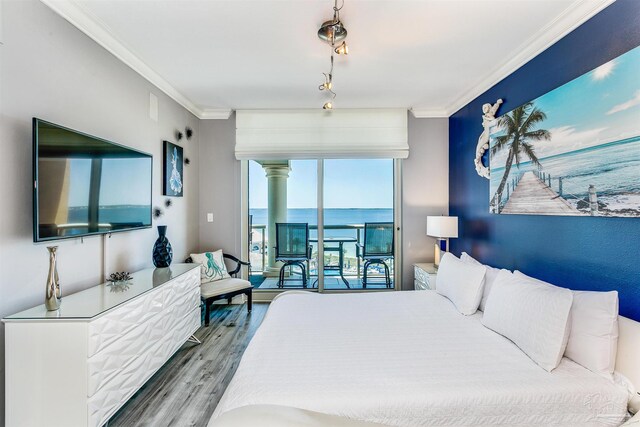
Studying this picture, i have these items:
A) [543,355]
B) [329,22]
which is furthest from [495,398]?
[329,22]

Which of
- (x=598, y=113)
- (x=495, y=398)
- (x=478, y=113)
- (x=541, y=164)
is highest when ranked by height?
(x=478, y=113)

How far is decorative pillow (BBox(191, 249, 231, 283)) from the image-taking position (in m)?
3.41

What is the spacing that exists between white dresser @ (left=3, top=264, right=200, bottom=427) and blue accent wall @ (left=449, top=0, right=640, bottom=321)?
2.99 metres

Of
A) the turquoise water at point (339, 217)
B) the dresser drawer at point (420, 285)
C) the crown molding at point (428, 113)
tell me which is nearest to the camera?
the dresser drawer at point (420, 285)

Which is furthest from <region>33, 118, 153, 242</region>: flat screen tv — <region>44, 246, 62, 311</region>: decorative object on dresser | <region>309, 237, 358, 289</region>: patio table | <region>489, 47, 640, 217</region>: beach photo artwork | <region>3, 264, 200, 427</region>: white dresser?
<region>489, 47, 640, 217</region>: beach photo artwork

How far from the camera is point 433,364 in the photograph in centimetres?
147

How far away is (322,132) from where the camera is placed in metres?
3.84

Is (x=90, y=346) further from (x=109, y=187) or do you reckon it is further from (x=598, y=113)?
(x=598, y=113)

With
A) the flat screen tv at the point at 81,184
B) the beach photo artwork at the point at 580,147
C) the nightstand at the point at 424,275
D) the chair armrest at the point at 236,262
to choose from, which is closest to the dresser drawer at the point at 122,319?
the flat screen tv at the point at 81,184

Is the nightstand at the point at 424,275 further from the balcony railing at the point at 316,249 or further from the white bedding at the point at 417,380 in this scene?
the white bedding at the point at 417,380

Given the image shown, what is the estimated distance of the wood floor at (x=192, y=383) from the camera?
5.94ft

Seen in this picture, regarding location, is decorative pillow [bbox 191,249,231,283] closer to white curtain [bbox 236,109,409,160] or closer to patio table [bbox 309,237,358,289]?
patio table [bbox 309,237,358,289]

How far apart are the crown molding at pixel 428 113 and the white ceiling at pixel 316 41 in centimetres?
50

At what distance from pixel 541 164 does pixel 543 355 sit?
141 centimetres
